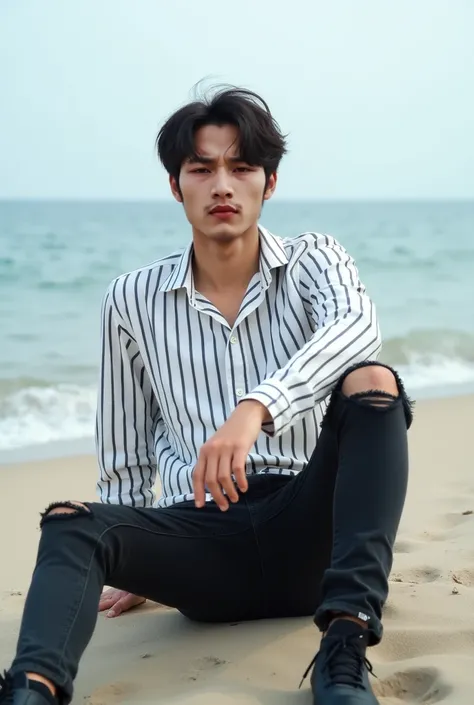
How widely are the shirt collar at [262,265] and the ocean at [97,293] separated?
12.5ft

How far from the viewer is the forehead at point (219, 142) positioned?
2.93 metres

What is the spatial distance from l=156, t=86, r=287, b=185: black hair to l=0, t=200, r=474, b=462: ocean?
385 centimetres

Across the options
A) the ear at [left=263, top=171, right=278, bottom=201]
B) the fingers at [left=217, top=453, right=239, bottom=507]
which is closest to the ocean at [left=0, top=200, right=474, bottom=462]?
the ear at [left=263, top=171, right=278, bottom=201]

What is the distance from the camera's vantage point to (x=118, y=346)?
9.75 ft

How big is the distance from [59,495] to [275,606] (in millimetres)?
2660

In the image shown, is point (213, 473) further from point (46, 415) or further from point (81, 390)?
point (81, 390)

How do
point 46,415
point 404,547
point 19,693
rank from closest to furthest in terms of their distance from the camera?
point 19,693 → point 404,547 → point 46,415

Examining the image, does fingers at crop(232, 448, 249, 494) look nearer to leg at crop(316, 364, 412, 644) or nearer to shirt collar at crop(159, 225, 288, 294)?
leg at crop(316, 364, 412, 644)

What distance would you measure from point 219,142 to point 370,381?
95cm

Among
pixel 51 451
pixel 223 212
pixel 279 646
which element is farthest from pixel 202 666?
pixel 51 451

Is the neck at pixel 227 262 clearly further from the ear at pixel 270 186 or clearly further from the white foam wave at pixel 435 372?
the white foam wave at pixel 435 372

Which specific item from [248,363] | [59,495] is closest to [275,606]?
[248,363]

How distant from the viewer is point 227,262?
2.97 metres

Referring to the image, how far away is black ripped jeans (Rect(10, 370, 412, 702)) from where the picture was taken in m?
2.16
